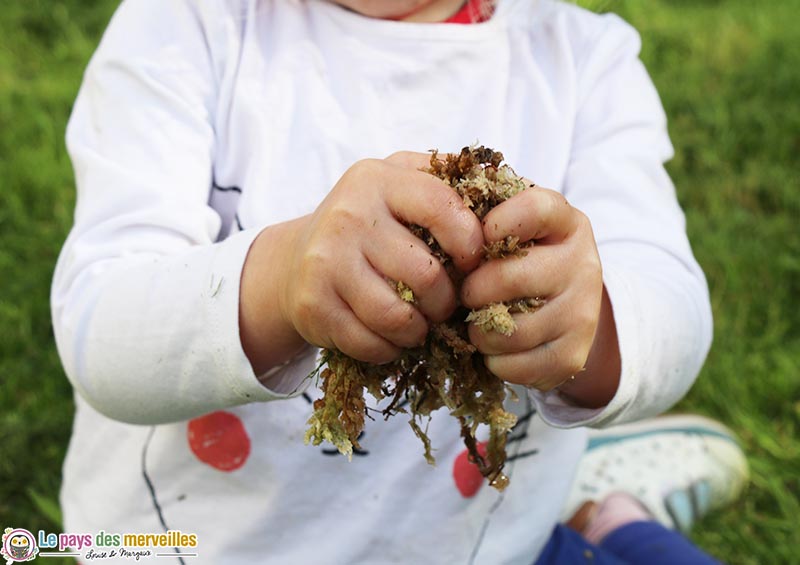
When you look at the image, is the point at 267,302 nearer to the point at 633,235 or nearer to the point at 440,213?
the point at 440,213

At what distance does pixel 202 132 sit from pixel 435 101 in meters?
0.40

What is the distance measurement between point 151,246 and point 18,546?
83cm

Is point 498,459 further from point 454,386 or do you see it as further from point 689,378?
point 689,378

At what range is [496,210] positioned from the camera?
1.00 m

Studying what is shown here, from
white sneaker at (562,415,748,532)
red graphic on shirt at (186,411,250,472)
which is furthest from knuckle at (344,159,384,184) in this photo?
white sneaker at (562,415,748,532)

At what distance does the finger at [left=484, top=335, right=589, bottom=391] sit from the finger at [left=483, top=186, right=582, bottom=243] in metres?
0.14

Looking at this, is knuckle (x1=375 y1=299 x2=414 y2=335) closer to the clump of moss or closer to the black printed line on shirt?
the clump of moss

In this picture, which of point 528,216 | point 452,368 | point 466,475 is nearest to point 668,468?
point 466,475

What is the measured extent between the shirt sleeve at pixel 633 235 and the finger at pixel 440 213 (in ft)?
1.28

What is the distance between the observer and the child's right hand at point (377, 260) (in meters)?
1.00

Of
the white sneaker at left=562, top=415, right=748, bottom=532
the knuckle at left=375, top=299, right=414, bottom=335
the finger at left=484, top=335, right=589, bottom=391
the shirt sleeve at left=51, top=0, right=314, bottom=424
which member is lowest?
the white sneaker at left=562, top=415, right=748, bottom=532

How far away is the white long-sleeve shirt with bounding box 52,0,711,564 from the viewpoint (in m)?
1.39

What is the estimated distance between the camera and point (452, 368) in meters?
1.12

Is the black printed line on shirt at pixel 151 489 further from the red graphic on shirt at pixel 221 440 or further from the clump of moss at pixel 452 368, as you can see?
the clump of moss at pixel 452 368
